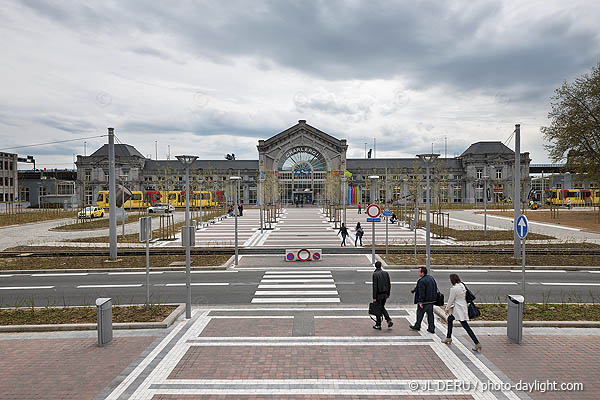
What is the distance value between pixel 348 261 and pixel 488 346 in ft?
40.1

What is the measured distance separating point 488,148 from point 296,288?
10242cm

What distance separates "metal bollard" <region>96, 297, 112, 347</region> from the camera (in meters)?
9.88

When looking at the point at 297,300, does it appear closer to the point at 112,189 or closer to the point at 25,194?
the point at 112,189

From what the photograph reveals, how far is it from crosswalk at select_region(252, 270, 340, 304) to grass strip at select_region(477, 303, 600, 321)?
16.1 ft

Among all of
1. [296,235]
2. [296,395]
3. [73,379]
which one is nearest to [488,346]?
[296,395]

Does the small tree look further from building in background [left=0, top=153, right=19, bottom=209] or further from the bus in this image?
building in background [left=0, top=153, right=19, bottom=209]

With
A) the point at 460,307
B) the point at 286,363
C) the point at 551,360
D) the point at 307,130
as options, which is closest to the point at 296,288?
the point at 286,363

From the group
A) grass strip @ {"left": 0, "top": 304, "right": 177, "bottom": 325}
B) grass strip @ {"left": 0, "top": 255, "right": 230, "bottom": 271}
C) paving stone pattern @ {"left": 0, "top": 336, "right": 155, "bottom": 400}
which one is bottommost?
paving stone pattern @ {"left": 0, "top": 336, "right": 155, "bottom": 400}

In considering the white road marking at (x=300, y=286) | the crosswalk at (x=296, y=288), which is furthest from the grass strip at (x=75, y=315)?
the white road marking at (x=300, y=286)

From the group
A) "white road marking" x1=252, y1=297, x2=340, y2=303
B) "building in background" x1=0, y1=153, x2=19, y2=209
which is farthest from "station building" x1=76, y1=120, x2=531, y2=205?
"white road marking" x1=252, y1=297, x2=340, y2=303

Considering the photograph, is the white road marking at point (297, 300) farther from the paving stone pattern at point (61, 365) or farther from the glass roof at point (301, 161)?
the glass roof at point (301, 161)

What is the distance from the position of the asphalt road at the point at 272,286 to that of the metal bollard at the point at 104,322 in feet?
12.9

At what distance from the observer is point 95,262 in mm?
21641

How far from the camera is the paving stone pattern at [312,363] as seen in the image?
835cm
